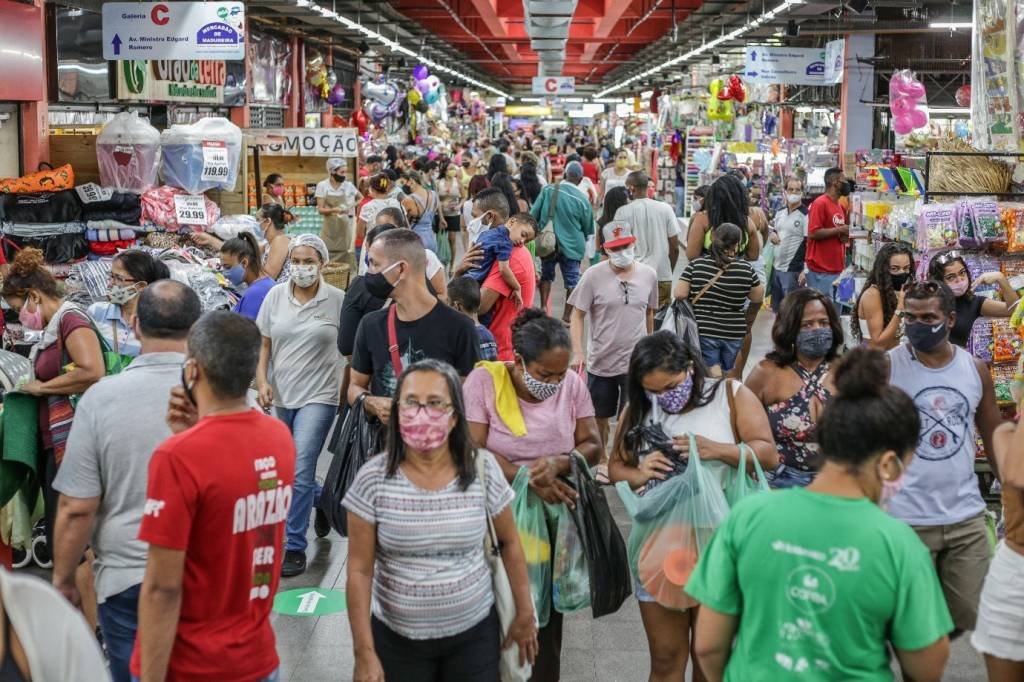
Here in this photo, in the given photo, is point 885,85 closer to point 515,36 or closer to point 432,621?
point 515,36

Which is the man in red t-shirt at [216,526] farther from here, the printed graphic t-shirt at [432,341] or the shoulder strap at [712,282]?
the shoulder strap at [712,282]

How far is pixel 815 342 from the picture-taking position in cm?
488

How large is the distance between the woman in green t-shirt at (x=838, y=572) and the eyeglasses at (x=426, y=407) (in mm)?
932

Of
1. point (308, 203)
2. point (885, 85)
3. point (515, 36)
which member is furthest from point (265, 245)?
point (515, 36)

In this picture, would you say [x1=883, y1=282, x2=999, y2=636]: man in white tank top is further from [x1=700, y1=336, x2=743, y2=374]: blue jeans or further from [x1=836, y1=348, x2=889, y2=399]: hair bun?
[x1=700, y1=336, x2=743, y2=374]: blue jeans

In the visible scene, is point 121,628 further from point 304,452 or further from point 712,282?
point 712,282

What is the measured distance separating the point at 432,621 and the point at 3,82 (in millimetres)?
8856

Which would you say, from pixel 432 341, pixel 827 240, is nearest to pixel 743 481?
pixel 432 341

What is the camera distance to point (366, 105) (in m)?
26.2

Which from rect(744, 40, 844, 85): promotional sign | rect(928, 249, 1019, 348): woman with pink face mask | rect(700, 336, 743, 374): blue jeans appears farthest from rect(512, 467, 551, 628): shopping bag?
rect(744, 40, 844, 85): promotional sign

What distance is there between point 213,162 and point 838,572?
897 cm

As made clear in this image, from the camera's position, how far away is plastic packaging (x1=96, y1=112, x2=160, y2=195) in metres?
10.5

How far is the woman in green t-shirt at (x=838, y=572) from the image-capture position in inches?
107

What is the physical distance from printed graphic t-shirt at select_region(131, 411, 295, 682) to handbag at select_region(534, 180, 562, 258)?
342 inches
